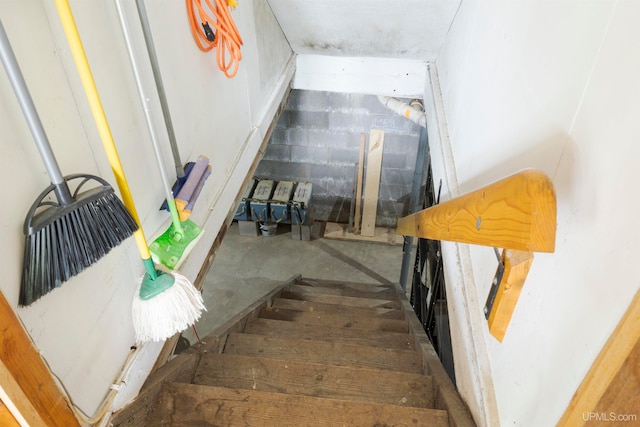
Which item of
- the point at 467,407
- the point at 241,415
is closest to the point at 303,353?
the point at 241,415

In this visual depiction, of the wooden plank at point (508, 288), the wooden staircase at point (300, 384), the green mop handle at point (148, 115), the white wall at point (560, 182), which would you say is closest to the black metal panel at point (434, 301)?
the wooden staircase at point (300, 384)

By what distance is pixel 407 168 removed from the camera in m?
4.23

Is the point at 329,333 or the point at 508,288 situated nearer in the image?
the point at 508,288

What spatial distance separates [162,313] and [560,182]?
97 centimetres

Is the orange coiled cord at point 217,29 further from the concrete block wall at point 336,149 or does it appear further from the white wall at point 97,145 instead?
the concrete block wall at point 336,149

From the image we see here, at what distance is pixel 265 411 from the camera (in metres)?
1.22

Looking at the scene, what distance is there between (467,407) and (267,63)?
2.08 metres

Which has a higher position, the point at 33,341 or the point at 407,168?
the point at 33,341

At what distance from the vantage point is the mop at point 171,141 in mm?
1053

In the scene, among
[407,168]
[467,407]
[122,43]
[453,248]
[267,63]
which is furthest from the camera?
[407,168]

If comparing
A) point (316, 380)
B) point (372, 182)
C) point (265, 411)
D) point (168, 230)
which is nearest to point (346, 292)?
point (372, 182)

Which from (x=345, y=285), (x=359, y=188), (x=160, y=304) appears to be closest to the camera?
(x=160, y=304)

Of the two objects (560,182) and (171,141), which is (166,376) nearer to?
(171,141)

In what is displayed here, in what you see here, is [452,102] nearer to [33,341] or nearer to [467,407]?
[467,407]
